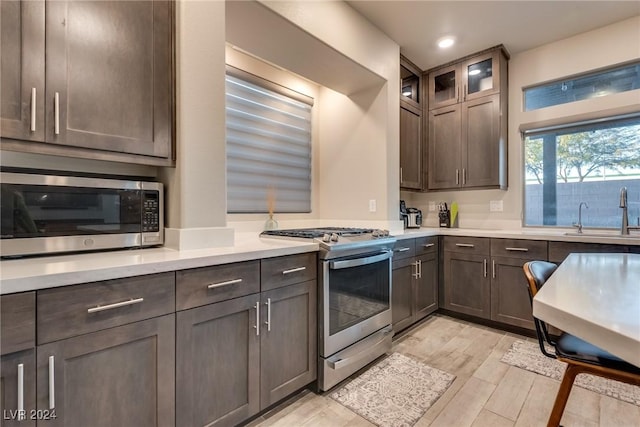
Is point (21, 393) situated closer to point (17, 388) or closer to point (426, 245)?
point (17, 388)

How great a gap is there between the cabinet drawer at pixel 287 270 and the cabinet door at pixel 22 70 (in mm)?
1091

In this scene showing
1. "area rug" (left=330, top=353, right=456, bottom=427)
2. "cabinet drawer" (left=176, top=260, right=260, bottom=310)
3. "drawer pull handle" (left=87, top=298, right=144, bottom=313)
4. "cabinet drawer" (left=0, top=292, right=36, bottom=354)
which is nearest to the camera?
"cabinet drawer" (left=0, top=292, right=36, bottom=354)

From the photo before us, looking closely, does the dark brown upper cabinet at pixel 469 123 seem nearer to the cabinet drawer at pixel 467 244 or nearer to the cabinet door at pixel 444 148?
the cabinet door at pixel 444 148

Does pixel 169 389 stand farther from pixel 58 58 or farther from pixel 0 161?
pixel 58 58

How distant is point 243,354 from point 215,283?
0.40m

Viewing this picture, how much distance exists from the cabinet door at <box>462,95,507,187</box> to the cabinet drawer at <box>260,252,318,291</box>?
2.26m

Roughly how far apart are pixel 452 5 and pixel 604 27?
1.57 m

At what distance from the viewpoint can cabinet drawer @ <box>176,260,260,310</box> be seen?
1.27 meters

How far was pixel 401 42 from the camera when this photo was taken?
294cm

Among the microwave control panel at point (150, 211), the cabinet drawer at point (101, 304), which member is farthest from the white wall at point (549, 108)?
the cabinet drawer at point (101, 304)

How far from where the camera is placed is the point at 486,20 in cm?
261

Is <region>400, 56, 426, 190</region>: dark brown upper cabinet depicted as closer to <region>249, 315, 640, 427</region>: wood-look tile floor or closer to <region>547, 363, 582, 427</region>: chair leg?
<region>249, 315, 640, 427</region>: wood-look tile floor

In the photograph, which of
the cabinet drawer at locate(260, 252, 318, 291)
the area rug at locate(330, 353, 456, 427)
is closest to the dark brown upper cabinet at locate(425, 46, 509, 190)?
the area rug at locate(330, 353, 456, 427)

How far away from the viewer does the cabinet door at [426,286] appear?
2.84m
